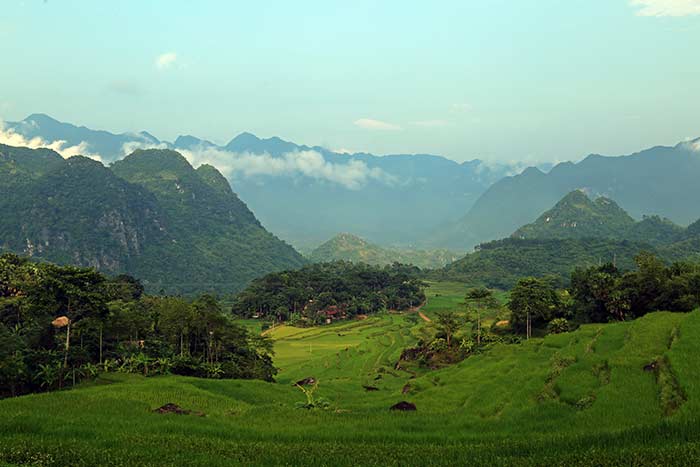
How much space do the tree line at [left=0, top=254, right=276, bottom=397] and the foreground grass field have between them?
18.2 feet

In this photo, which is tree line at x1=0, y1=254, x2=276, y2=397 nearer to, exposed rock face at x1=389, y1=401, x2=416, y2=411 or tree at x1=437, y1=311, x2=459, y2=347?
exposed rock face at x1=389, y1=401, x2=416, y2=411

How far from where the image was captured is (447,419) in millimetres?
26203

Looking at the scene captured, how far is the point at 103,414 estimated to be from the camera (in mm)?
27484

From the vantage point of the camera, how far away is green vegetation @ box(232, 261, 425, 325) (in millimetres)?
146000

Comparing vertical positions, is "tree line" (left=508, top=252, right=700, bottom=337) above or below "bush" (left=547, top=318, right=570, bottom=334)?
above

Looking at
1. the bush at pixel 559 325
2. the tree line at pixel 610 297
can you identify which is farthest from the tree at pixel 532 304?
the bush at pixel 559 325

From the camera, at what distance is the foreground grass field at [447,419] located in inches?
632

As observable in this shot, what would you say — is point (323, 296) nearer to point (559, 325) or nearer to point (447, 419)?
point (559, 325)

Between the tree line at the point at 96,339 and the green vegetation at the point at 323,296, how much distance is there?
71840mm

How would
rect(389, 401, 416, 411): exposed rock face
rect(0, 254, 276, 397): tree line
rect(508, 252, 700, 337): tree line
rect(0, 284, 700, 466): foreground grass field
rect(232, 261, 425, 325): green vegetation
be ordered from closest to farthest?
1. rect(0, 284, 700, 466): foreground grass field
2. rect(389, 401, 416, 411): exposed rock face
3. rect(0, 254, 276, 397): tree line
4. rect(508, 252, 700, 337): tree line
5. rect(232, 261, 425, 325): green vegetation

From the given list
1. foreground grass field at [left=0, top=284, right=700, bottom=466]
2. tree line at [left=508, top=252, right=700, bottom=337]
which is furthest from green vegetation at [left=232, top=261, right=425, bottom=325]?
foreground grass field at [left=0, top=284, right=700, bottom=466]

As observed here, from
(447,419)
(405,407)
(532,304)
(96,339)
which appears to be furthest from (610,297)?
(96,339)

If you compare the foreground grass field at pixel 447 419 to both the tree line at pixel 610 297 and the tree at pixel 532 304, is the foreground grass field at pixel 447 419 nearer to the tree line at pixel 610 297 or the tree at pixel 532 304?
the tree line at pixel 610 297

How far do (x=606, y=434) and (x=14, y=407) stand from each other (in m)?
31.5
